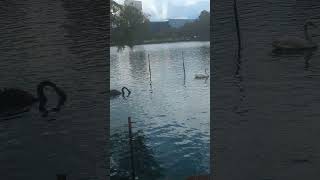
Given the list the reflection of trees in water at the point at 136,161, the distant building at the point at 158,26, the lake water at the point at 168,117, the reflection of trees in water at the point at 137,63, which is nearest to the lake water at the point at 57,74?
the reflection of trees in water at the point at 136,161

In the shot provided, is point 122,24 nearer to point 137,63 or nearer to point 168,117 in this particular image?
point 137,63

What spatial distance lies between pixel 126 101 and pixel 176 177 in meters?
19.9

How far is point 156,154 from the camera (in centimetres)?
2147

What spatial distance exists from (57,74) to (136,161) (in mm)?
10386

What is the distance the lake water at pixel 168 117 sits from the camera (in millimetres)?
20766

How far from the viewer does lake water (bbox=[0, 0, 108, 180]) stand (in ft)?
31.4

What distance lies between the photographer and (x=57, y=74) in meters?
10.1
